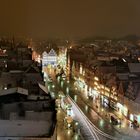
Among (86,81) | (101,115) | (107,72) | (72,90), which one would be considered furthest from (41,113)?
(86,81)

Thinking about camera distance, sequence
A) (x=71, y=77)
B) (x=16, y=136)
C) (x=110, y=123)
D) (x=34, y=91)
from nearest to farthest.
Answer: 1. (x=16, y=136)
2. (x=34, y=91)
3. (x=110, y=123)
4. (x=71, y=77)

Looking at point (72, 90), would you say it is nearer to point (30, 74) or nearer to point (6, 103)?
point (30, 74)

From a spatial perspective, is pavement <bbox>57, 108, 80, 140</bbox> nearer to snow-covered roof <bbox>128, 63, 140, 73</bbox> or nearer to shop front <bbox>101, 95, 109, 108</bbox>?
shop front <bbox>101, 95, 109, 108</bbox>

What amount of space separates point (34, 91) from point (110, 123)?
10.2 ft

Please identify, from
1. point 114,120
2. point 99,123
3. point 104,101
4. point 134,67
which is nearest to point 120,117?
point 114,120

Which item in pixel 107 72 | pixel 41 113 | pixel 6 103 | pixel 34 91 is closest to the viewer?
pixel 41 113

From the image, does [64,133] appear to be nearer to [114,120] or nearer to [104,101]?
[114,120]

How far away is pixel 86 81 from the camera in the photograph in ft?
68.0

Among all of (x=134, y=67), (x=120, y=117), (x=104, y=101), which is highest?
(x=134, y=67)

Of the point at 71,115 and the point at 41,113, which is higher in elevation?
the point at 41,113

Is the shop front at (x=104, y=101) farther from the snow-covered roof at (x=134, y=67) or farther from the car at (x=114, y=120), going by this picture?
the car at (x=114, y=120)

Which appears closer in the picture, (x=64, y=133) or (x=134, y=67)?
(x=64, y=133)

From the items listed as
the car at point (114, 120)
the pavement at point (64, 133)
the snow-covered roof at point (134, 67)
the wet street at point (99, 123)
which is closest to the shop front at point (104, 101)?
the wet street at point (99, 123)

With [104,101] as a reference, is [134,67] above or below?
above
